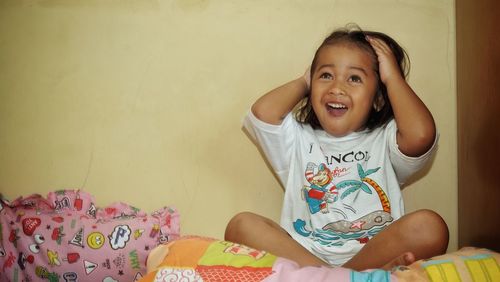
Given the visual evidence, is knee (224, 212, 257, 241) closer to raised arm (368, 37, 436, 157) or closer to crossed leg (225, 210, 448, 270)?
crossed leg (225, 210, 448, 270)

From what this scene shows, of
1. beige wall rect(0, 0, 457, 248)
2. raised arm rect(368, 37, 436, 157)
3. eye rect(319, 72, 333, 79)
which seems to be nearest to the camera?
raised arm rect(368, 37, 436, 157)

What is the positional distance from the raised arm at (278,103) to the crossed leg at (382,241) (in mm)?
235

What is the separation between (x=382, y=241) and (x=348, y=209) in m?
0.16

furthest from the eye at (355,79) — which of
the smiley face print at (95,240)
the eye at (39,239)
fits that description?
the eye at (39,239)

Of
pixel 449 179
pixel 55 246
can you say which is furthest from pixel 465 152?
pixel 55 246

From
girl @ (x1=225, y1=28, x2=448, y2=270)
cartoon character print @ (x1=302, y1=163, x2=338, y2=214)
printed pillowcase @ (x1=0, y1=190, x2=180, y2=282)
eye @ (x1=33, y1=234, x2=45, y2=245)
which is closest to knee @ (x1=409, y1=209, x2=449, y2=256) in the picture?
girl @ (x1=225, y1=28, x2=448, y2=270)

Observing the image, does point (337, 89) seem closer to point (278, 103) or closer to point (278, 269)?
point (278, 103)

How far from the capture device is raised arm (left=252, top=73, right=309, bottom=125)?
112 centimetres

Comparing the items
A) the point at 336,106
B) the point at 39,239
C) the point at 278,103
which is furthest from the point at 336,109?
the point at 39,239

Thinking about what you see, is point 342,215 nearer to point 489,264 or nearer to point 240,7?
point 489,264

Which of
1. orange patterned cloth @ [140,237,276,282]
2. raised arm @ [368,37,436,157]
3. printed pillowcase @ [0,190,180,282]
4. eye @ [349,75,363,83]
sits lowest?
printed pillowcase @ [0,190,180,282]

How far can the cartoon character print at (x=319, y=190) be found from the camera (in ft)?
3.58

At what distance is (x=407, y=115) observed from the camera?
3.34ft

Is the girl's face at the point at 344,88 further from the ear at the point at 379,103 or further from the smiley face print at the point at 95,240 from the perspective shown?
the smiley face print at the point at 95,240
